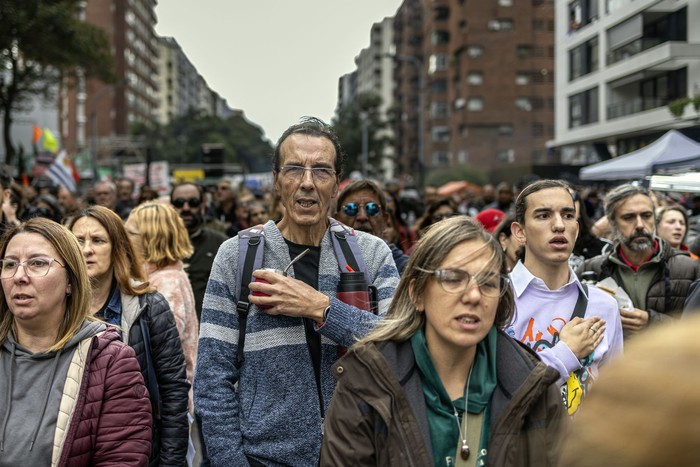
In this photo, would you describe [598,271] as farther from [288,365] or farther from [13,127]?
[13,127]

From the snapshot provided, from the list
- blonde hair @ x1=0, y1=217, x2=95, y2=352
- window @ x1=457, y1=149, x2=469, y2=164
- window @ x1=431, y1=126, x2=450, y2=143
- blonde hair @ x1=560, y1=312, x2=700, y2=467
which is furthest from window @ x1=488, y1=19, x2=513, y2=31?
blonde hair @ x1=560, y1=312, x2=700, y2=467

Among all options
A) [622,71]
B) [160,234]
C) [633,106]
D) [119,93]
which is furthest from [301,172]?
[119,93]

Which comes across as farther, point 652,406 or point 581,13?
point 581,13

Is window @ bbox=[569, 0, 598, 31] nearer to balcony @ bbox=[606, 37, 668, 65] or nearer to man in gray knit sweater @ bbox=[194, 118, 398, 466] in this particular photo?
balcony @ bbox=[606, 37, 668, 65]

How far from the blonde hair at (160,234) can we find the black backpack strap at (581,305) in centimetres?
284

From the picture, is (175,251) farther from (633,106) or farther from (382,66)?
(382,66)

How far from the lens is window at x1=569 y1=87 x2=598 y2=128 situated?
4022 centimetres

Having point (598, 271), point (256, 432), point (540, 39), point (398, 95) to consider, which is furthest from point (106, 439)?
point (398, 95)

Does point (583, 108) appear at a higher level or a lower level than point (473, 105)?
lower

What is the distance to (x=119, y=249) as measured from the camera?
4344mm

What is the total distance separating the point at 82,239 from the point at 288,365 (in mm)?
1852

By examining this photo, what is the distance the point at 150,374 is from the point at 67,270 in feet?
2.58

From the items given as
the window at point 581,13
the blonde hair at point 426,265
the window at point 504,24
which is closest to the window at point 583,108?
the window at point 581,13

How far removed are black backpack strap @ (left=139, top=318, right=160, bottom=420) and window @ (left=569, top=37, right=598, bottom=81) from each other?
129 feet
